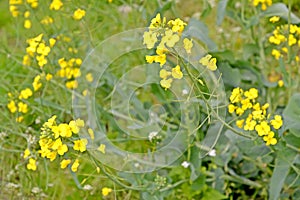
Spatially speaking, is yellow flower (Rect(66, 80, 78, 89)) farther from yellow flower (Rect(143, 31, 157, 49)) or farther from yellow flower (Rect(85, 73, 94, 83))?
yellow flower (Rect(143, 31, 157, 49))

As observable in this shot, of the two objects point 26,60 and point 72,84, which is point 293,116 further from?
point 26,60

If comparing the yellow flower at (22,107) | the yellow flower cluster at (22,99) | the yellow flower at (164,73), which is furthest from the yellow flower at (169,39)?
the yellow flower at (22,107)

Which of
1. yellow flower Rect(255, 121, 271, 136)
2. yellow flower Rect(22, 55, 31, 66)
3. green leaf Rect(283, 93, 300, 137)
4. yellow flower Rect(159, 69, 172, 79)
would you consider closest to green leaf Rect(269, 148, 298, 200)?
green leaf Rect(283, 93, 300, 137)

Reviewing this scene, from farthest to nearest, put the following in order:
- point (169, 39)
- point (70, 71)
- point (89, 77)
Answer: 1. point (89, 77)
2. point (70, 71)
3. point (169, 39)

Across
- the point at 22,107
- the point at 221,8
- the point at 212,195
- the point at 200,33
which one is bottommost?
the point at 212,195

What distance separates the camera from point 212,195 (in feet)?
7.84

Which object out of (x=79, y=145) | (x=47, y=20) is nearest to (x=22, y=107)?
(x=47, y=20)

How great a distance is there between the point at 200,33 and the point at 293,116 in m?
0.56

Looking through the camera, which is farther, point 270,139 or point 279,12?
point 279,12

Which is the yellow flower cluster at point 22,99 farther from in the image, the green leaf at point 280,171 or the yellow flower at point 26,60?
the green leaf at point 280,171

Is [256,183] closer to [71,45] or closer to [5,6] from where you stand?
[71,45]

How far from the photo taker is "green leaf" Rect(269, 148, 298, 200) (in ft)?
7.14

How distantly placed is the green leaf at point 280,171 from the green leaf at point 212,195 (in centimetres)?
22

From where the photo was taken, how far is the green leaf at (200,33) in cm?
242
